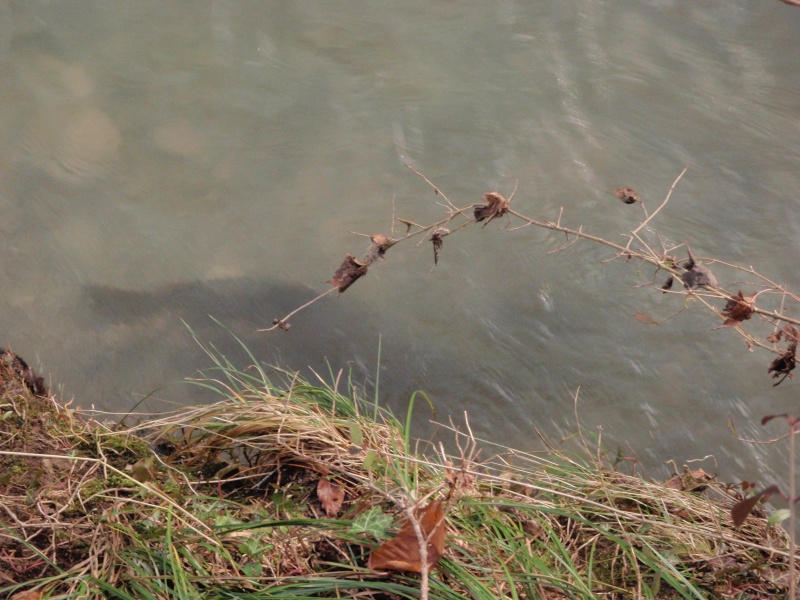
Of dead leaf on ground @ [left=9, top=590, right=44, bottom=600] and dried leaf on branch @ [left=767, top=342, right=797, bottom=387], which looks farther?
dried leaf on branch @ [left=767, top=342, right=797, bottom=387]

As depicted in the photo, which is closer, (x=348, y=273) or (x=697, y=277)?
(x=697, y=277)

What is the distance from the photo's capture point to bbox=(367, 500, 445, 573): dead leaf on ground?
192cm

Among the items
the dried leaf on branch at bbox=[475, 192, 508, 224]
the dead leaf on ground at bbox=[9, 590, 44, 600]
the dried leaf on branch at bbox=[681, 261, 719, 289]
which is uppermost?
the dried leaf on branch at bbox=[475, 192, 508, 224]

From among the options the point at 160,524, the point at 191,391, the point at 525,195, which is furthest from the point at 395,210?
A: the point at 160,524

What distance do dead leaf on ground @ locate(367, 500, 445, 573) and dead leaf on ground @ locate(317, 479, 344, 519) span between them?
0.41 metres

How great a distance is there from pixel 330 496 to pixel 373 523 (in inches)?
16.4

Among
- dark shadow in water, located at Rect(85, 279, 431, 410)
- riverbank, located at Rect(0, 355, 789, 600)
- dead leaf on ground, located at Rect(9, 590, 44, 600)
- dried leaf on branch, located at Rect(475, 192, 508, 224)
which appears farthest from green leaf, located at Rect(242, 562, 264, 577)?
dark shadow in water, located at Rect(85, 279, 431, 410)

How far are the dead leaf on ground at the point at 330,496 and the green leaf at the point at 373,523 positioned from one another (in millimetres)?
323

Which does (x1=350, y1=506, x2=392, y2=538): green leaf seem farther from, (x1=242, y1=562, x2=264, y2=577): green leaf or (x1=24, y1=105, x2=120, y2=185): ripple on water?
(x1=24, y1=105, x2=120, y2=185): ripple on water

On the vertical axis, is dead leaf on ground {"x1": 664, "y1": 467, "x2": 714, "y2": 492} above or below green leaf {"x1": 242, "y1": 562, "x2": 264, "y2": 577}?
below

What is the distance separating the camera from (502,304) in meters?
3.84

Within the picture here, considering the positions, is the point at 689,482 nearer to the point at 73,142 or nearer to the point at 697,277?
the point at 697,277

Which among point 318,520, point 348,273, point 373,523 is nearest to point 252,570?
point 318,520

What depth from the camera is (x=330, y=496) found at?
95.3 inches
